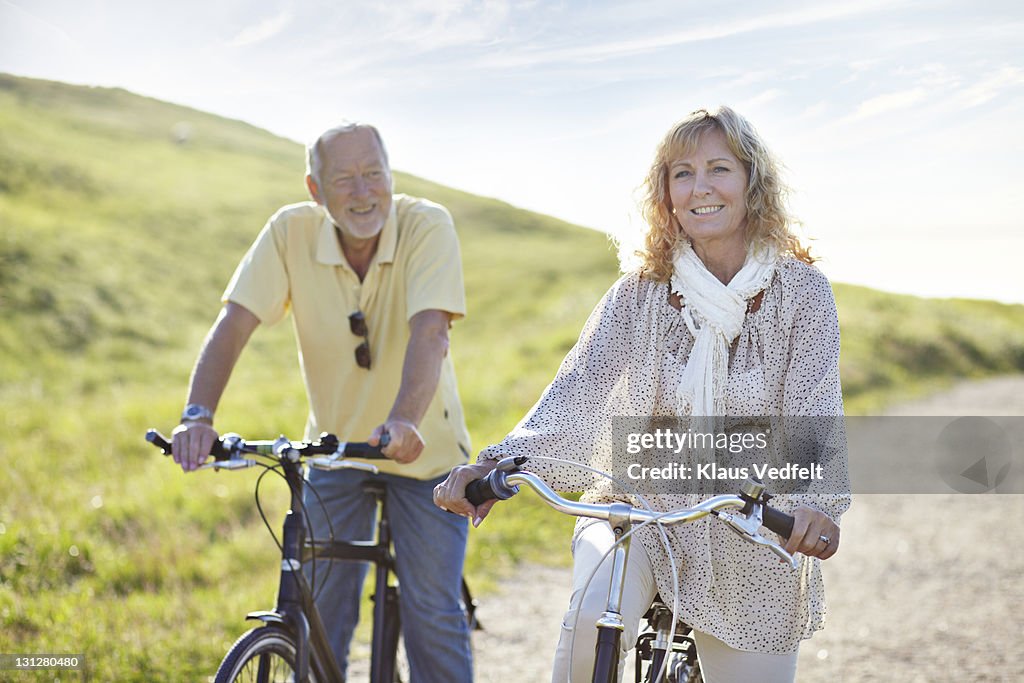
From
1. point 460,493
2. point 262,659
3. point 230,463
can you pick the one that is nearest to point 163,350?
point 230,463

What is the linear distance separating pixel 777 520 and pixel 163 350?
2318cm

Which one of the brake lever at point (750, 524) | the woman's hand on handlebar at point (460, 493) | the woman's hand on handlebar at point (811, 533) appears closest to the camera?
the brake lever at point (750, 524)

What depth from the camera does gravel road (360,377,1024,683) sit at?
19.8 feet

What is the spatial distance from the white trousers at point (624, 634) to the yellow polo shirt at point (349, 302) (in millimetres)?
1215

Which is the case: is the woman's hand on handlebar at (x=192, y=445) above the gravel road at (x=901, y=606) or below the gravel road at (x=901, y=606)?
above

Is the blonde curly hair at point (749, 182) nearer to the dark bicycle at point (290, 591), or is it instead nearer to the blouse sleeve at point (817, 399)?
the blouse sleeve at point (817, 399)

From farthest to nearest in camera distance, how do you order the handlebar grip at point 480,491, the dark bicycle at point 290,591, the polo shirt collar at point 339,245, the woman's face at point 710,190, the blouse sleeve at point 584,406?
the polo shirt collar at point 339,245, the dark bicycle at point 290,591, the woman's face at point 710,190, the blouse sleeve at point 584,406, the handlebar grip at point 480,491

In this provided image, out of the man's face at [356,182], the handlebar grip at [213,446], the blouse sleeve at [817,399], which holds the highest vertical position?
the man's face at [356,182]

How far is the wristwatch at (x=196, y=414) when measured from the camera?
366 centimetres

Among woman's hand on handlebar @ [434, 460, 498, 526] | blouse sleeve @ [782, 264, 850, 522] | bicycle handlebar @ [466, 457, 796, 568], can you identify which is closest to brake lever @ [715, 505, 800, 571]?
bicycle handlebar @ [466, 457, 796, 568]

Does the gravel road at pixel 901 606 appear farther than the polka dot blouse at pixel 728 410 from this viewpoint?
Yes

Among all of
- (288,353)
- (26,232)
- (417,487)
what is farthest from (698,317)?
(26,232)

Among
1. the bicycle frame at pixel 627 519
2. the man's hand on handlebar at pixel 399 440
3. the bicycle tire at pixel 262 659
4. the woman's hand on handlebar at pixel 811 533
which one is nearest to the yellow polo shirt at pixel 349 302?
the man's hand on handlebar at pixel 399 440

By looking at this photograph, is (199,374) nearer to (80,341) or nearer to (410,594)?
(410,594)
